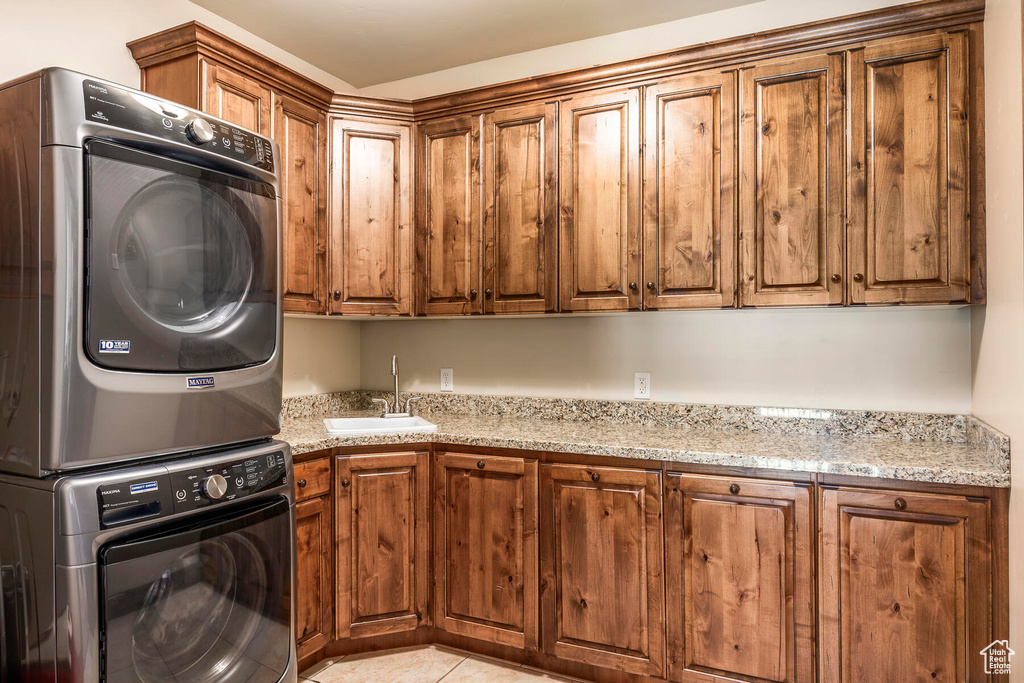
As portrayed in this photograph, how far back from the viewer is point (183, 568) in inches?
60.3

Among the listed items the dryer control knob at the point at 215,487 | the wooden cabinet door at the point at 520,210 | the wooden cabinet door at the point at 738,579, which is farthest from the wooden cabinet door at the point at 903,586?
the dryer control knob at the point at 215,487

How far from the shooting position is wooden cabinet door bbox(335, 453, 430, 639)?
2.43 metres

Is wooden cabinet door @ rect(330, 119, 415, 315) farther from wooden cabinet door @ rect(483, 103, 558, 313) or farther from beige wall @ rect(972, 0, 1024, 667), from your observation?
beige wall @ rect(972, 0, 1024, 667)

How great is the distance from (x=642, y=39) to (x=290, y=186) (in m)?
1.71

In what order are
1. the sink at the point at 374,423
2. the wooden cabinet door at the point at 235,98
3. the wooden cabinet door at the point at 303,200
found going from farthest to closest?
the sink at the point at 374,423
the wooden cabinet door at the point at 303,200
the wooden cabinet door at the point at 235,98

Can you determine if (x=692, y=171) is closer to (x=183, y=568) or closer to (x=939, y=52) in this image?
(x=939, y=52)

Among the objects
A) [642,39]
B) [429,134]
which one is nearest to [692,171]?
[642,39]

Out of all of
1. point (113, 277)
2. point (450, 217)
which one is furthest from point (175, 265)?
point (450, 217)

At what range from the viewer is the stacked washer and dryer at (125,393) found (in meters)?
1.33

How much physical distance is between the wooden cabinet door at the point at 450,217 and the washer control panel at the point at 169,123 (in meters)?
1.09

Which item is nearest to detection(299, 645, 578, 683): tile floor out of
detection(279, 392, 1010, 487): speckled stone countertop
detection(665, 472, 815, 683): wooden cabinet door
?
detection(665, 472, 815, 683): wooden cabinet door

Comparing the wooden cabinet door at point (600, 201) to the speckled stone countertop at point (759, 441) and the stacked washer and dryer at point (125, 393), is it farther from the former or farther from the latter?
the stacked washer and dryer at point (125, 393)

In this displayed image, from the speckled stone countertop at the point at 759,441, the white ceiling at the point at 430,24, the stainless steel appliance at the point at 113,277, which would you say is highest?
the white ceiling at the point at 430,24

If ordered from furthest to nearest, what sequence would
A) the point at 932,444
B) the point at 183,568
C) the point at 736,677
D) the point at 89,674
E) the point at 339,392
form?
the point at 339,392 < the point at 932,444 < the point at 736,677 < the point at 183,568 < the point at 89,674
